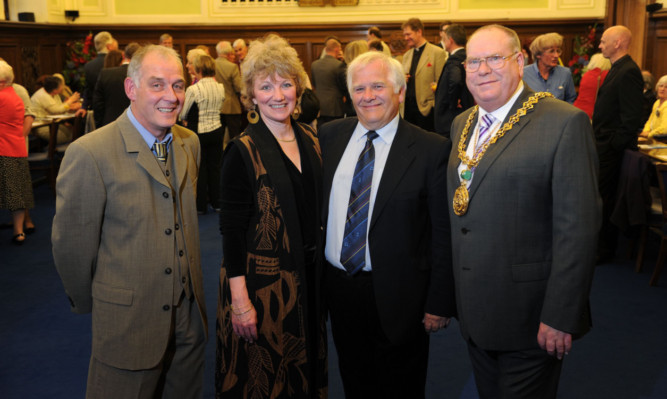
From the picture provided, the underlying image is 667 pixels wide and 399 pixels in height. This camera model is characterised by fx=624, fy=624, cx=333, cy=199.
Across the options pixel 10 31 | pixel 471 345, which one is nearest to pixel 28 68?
pixel 10 31

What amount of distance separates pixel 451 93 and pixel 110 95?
3636mm

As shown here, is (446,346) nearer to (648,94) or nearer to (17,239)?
(17,239)

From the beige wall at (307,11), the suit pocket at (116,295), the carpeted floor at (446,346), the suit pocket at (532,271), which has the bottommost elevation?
the carpeted floor at (446,346)

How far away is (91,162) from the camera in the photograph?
2.08 m

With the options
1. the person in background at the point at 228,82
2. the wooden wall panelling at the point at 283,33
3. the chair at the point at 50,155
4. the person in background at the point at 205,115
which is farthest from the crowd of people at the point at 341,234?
the wooden wall panelling at the point at 283,33

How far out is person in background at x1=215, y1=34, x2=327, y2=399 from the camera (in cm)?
232

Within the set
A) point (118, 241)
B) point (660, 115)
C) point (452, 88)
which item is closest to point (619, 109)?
point (660, 115)

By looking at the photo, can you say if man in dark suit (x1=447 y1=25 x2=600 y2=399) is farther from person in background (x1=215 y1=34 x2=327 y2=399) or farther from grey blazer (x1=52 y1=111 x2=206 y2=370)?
grey blazer (x1=52 y1=111 x2=206 y2=370)

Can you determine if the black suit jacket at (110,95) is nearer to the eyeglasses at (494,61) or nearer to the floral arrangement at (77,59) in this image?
the floral arrangement at (77,59)

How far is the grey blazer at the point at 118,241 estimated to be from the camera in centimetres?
209

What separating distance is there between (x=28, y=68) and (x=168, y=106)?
9.49 m

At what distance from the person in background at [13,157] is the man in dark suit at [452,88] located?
4183mm

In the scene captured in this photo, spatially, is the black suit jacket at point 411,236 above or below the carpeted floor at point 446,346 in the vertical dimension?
above

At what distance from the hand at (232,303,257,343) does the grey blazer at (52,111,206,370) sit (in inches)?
9.9
